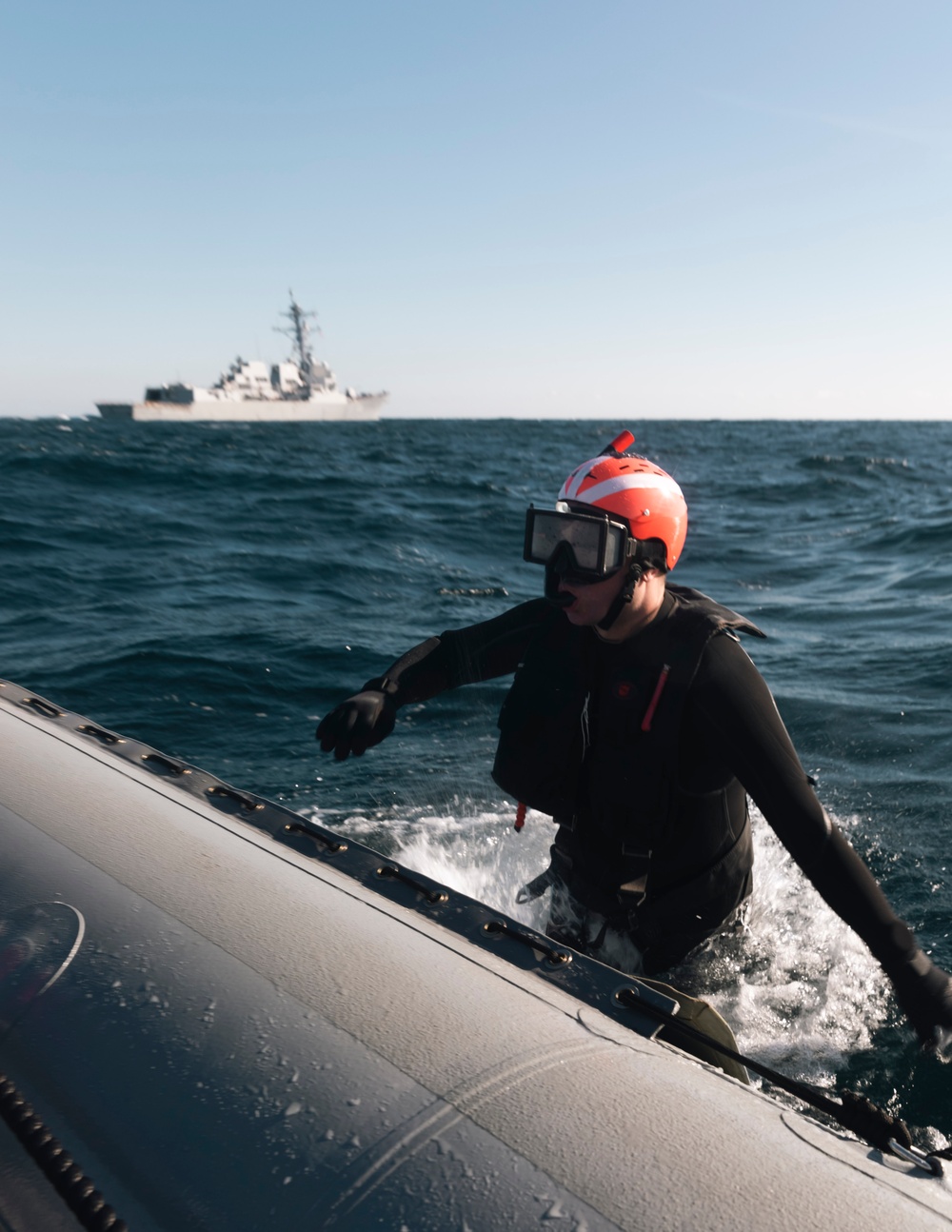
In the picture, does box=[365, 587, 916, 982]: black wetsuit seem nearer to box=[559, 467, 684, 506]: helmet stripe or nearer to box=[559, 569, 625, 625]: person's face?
box=[559, 569, 625, 625]: person's face

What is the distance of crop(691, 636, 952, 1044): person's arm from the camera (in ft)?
5.40

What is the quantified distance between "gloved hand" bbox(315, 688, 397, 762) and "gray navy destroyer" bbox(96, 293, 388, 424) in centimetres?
7432

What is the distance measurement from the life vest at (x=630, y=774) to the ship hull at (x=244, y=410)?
74.4m

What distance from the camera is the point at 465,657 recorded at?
2471 mm

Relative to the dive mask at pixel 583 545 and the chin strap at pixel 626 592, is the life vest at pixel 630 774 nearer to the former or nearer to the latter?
the chin strap at pixel 626 592

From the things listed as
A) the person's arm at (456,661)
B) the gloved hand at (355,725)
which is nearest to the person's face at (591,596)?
the person's arm at (456,661)

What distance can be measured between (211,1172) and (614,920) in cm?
135

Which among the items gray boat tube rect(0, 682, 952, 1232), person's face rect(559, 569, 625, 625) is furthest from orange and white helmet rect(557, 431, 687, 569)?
gray boat tube rect(0, 682, 952, 1232)

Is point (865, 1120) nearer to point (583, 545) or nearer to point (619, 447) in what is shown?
point (583, 545)

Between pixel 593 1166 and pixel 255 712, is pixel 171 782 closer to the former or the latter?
pixel 593 1166

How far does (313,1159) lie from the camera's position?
3.56 feet

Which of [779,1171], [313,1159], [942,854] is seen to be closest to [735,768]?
[779,1171]

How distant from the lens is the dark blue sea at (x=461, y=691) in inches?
119

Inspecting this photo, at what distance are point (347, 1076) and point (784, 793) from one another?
38.0 inches
